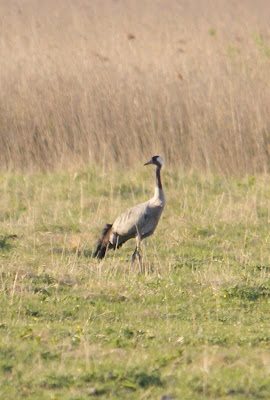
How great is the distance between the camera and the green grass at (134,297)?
15.5ft

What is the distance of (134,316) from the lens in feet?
20.0

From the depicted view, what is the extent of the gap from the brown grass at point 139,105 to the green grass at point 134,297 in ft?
4.06

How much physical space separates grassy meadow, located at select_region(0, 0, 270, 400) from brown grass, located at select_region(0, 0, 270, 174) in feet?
0.08

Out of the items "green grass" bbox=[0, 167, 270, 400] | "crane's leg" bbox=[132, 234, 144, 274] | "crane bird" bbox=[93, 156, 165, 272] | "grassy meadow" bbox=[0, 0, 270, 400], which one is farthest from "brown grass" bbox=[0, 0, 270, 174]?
"crane's leg" bbox=[132, 234, 144, 274]

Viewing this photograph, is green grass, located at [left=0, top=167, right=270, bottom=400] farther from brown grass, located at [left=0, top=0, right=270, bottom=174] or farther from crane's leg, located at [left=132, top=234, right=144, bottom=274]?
brown grass, located at [left=0, top=0, right=270, bottom=174]

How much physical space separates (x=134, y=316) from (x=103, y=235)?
211cm

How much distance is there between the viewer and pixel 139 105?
12.7 meters

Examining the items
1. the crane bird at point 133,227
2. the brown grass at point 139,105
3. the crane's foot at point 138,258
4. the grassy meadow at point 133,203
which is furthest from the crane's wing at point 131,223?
the brown grass at point 139,105

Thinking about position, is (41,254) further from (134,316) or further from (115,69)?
(115,69)

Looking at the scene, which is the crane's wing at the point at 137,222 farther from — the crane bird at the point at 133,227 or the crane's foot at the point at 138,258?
the crane's foot at the point at 138,258

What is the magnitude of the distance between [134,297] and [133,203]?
4144 mm

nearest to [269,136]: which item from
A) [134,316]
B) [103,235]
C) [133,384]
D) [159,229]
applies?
[159,229]

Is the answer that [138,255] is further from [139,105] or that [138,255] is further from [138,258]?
[139,105]

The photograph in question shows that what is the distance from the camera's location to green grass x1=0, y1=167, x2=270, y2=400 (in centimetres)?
472
